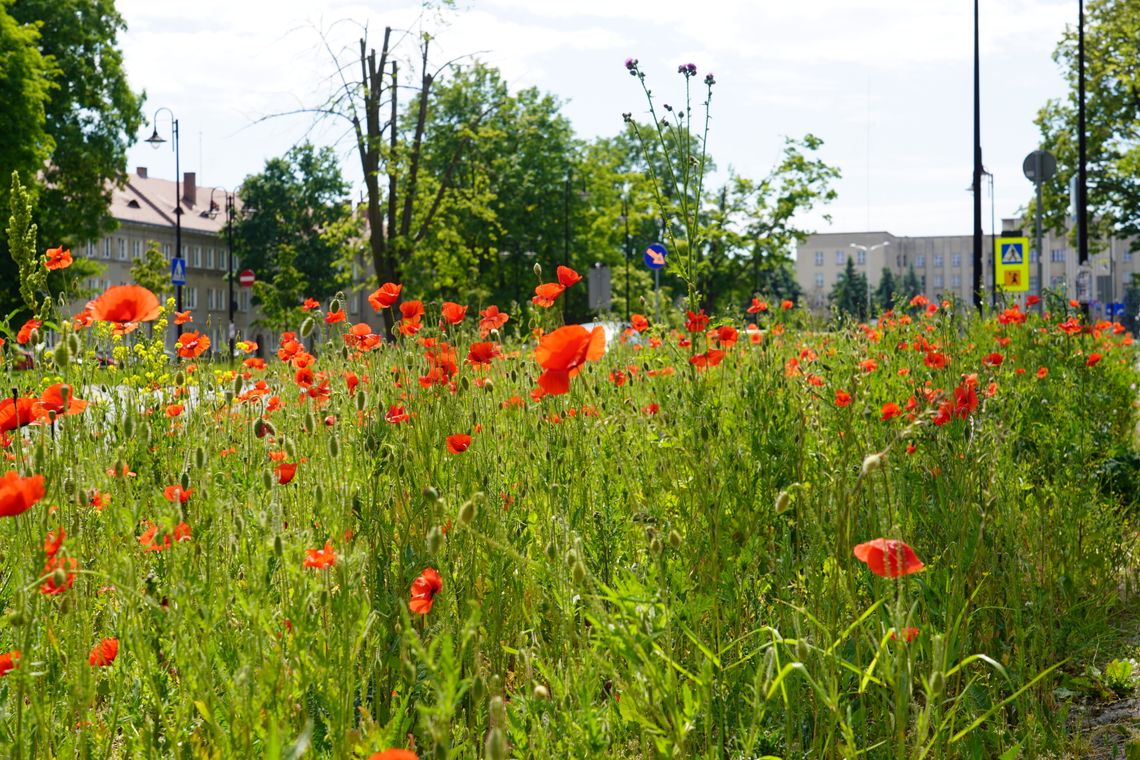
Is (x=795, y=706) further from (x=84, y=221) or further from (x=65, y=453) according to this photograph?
(x=84, y=221)

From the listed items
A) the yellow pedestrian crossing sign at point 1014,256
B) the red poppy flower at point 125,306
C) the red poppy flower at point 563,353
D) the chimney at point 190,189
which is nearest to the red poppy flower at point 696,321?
the red poppy flower at point 563,353

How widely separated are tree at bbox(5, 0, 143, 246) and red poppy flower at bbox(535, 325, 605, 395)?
31.0 meters

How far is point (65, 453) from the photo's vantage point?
9.25ft

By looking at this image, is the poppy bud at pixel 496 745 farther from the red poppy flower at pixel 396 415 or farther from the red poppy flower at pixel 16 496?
the red poppy flower at pixel 396 415

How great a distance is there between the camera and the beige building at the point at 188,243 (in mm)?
66062

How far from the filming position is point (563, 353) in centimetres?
221

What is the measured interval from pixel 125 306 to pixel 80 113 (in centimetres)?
3299

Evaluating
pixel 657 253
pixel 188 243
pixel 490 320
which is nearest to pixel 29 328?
pixel 490 320

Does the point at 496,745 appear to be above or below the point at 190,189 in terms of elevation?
below

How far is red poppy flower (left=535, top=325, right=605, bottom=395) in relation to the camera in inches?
86.7

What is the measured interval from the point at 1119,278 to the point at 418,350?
424ft

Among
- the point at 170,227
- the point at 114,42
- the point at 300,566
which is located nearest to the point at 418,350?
the point at 300,566

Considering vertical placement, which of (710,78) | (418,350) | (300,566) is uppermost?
(710,78)

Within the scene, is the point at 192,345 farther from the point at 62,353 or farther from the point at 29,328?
the point at 62,353
